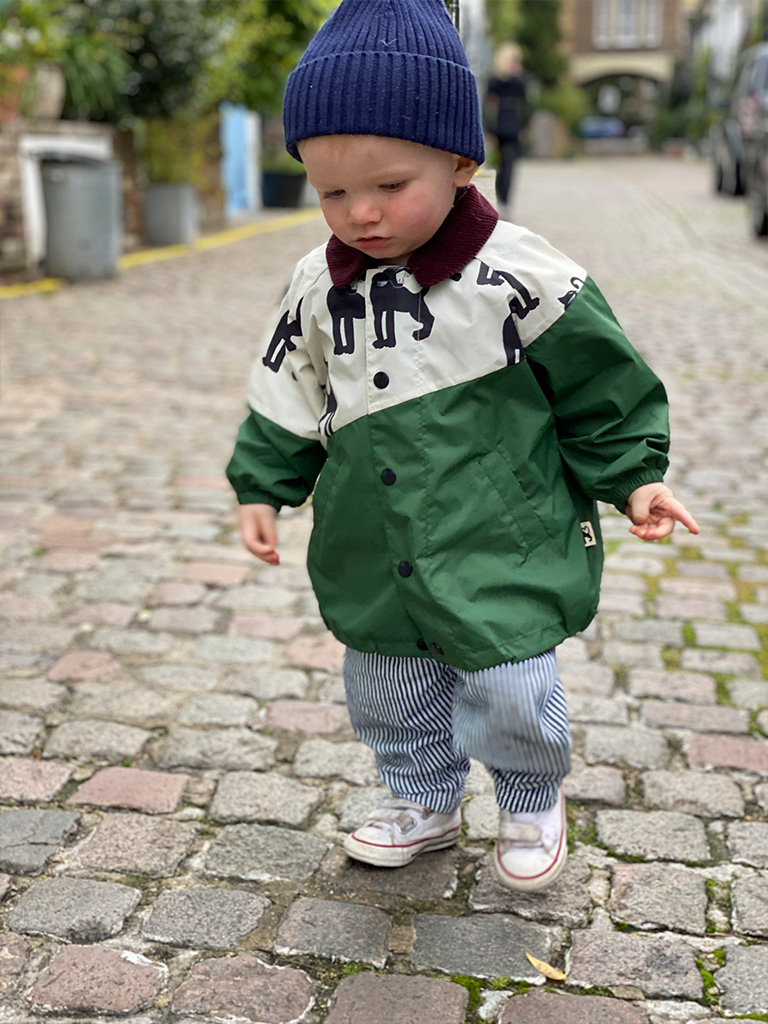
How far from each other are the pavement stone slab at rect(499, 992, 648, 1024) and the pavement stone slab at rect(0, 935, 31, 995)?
0.72 metres

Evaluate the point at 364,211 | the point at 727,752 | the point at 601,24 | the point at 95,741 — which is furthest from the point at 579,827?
the point at 601,24

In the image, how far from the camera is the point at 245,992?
1.86 meters


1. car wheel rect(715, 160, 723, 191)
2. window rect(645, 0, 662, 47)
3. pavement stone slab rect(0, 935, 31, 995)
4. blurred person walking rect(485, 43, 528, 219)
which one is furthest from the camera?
window rect(645, 0, 662, 47)

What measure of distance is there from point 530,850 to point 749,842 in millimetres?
479

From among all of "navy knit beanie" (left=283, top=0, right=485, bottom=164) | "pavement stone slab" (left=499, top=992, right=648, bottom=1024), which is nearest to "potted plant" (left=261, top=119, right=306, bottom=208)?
"navy knit beanie" (left=283, top=0, right=485, bottom=164)

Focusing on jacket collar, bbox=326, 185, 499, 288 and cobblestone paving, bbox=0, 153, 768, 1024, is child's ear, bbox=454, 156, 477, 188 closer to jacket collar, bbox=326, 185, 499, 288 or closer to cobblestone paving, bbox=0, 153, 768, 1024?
jacket collar, bbox=326, 185, 499, 288

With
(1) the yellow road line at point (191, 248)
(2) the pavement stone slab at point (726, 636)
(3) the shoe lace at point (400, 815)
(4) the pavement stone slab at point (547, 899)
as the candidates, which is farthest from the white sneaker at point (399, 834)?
(1) the yellow road line at point (191, 248)

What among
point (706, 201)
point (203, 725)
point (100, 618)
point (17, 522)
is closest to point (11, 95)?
point (17, 522)

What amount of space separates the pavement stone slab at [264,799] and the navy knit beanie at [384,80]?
4.13 ft

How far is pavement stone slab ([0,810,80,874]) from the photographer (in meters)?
2.20

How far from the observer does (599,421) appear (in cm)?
195

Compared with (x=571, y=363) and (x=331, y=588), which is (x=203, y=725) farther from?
(x=571, y=363)

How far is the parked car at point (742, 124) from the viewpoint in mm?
13930

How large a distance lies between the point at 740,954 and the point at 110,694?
5.09ft
